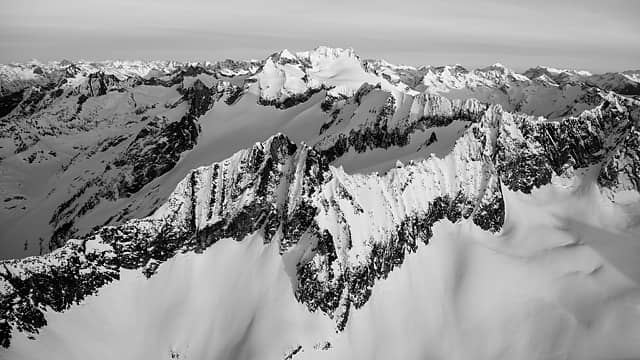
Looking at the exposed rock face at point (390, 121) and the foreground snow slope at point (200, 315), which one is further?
the exposed rock face at point (390, 121)

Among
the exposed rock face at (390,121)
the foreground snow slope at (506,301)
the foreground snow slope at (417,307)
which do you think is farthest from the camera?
the exposed rock face at (390,121)

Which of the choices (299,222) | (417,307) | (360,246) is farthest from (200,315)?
(417,307)

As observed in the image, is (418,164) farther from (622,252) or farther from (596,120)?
(596,120)

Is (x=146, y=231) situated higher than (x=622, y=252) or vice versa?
(x=146, y=231)

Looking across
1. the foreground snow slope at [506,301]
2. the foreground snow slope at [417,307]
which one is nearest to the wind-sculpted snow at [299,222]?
the foreground snow slope at [417,307]

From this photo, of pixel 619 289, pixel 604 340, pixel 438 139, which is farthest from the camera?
pixel 438 139

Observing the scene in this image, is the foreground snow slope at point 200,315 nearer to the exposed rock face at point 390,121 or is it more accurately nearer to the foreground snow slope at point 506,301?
the foreground snow slope at point 506,301

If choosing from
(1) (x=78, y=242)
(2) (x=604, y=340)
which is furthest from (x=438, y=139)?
(1) (x=78, y=242)

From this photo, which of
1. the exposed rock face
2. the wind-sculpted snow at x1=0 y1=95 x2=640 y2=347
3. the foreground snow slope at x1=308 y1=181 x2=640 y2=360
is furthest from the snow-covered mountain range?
the exposed rock face

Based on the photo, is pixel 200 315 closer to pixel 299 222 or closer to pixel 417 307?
pixel 299 222
